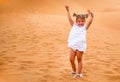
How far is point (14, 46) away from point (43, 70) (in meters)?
3.45

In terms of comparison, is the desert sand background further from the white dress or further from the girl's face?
the girl's face

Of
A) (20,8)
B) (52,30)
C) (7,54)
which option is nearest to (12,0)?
(20,8)

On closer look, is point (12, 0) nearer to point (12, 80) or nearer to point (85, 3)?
point (85, 3)

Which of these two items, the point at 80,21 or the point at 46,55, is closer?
the point at 80,21

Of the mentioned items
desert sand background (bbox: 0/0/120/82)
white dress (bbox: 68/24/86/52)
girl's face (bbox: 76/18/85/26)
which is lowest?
desert sand background (bbox: 0/0/120/82)

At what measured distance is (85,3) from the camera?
103ft

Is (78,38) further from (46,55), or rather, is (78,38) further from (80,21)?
(46,55)

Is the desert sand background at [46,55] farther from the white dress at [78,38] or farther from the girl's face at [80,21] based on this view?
the girl's face at [80,21]

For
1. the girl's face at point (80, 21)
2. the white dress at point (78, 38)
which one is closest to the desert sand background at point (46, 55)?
the white dress at point (78, 38)

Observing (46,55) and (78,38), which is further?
(46,55)

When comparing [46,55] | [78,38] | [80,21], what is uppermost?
[80,21]

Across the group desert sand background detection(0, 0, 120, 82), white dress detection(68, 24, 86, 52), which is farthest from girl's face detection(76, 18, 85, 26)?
desert sand background detection(0, 0, 120, 82)

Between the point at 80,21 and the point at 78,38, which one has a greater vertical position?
the point at 80,21

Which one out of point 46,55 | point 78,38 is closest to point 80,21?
point 78,38
